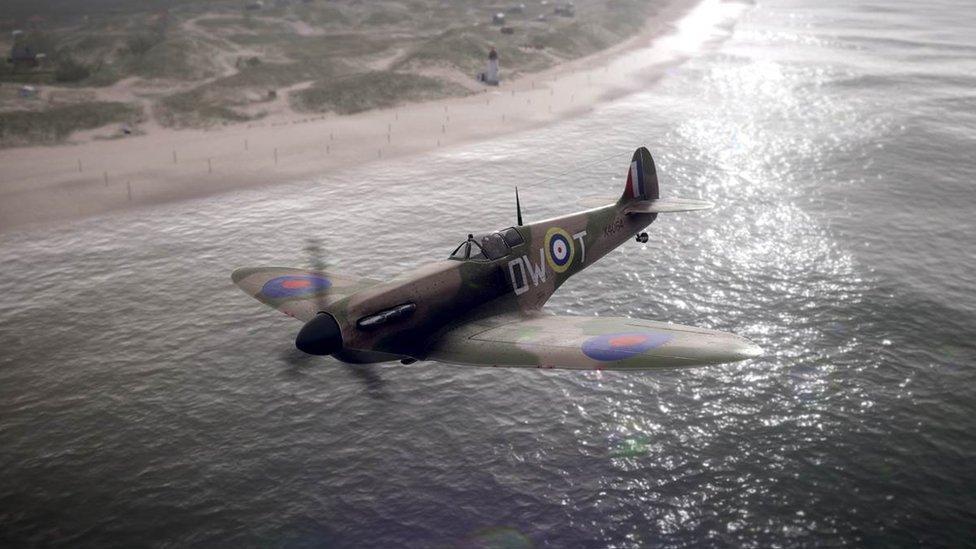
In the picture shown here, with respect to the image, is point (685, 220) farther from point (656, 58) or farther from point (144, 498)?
point (656, 58)

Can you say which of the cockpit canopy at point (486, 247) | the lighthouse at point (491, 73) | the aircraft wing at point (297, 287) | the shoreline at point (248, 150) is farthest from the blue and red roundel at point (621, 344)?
the lighthouse at point (491, 73)

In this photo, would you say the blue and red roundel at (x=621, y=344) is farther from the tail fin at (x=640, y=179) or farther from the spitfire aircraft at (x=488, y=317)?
the tail fin at (x=640, y=179)

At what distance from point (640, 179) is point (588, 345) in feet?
44.8

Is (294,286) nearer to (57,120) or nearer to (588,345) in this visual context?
(588,345)

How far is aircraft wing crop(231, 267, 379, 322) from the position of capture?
1049 inches

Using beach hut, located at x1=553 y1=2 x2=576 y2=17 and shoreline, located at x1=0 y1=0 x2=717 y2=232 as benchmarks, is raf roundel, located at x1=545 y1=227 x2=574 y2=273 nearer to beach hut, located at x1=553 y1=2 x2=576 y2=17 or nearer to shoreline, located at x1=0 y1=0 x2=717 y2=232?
shoreline, located at x1=0 y1=0 x2=717 y2=232

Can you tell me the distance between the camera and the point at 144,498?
21.9 metres

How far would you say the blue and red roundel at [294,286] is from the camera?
27.7 meters

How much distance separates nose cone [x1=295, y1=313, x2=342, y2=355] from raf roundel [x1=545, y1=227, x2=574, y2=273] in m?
10.1

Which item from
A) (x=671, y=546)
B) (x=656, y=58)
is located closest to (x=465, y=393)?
(x=671, y=546)

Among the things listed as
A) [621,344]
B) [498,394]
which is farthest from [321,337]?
[621,344]

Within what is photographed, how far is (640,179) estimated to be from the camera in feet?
109

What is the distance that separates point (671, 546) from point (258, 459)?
14.3 m

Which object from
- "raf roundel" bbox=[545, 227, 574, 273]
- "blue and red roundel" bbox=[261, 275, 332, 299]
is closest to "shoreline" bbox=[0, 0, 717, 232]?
"blue and red roundel" bbox=[261, 275, 332, 299]
